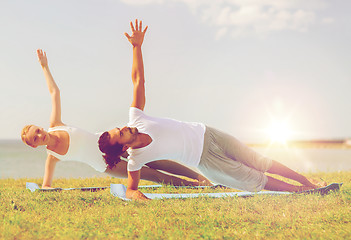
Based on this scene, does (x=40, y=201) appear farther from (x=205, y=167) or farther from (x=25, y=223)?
(x=205, y=167)

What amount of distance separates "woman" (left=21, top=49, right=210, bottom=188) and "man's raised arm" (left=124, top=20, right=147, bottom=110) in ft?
3.78

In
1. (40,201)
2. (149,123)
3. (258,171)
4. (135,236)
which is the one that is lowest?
(40,201)

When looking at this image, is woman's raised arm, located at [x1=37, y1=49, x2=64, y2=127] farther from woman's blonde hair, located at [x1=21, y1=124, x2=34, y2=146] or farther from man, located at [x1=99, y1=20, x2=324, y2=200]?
man, located at [x1=99, y1=20, x2=324, y2=200]

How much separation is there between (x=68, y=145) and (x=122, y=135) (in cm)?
160

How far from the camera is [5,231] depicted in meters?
4.05

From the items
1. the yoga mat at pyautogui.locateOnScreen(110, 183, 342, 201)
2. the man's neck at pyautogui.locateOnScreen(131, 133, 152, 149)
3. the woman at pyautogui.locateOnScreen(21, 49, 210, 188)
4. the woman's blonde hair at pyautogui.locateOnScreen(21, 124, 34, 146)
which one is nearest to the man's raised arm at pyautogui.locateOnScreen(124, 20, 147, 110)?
the man's neck at pyautogui.locateOnScreen(131, 133, 152, 149)

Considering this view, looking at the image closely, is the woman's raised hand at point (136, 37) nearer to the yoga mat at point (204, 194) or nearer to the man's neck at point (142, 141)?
the man's neck at point (142, 141)

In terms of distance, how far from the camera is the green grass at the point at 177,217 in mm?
4000

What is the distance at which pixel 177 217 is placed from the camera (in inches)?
179

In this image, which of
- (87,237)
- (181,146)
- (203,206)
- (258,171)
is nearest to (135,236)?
(87,237)

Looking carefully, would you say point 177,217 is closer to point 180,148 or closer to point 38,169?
point 180,148

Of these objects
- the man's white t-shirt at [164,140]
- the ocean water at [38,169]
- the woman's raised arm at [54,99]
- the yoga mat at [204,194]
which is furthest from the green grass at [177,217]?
the ocean water at [38,169]

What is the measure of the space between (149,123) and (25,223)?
214 cm

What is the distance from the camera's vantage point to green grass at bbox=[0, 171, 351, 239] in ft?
13.1
